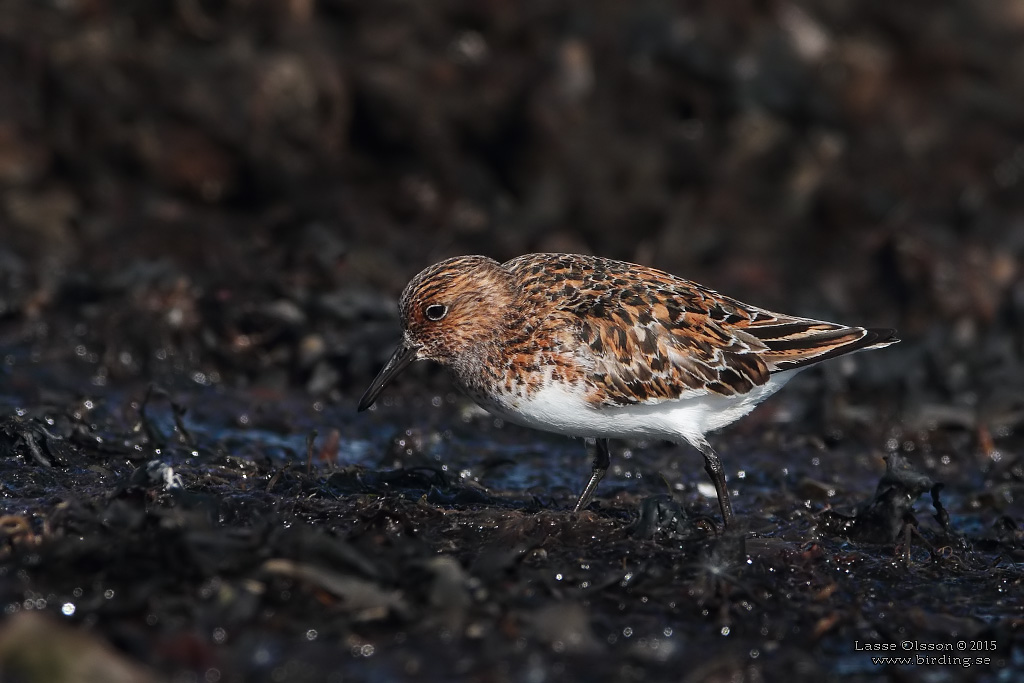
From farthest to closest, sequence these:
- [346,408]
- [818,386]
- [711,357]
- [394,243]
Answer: [394,243] < [818,386] < [346,408] < [711,357]

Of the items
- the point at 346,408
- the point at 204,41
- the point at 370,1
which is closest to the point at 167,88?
the point at 204,41

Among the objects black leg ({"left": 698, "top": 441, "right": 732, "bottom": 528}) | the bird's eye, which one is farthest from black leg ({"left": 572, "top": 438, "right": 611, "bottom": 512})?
the bird's eye

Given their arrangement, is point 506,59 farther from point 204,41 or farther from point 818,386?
point 818,386

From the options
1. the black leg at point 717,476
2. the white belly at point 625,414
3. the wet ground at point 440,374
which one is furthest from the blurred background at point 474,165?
the black leg at point 717,476

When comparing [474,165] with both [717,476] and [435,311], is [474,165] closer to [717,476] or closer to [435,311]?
[435,311]

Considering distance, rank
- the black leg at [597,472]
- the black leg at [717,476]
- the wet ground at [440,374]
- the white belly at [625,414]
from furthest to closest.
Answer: the black leg at [597,472] < the black leg at [717,476] < the white belly at [625,414] < the wet ground at [440,374]

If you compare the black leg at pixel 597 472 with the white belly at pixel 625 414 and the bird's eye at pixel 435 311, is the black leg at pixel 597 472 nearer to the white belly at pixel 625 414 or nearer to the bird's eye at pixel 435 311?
the white belly at pixel 625 414

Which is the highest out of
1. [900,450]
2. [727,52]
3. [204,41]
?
[727,52]

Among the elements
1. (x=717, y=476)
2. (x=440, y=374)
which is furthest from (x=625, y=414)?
(x=440, y=374)

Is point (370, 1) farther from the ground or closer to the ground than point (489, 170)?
farther from the ground
